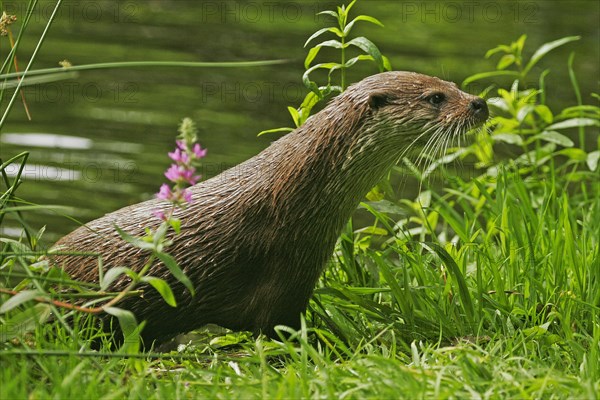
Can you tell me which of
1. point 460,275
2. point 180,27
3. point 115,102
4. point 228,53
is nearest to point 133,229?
point 460,275

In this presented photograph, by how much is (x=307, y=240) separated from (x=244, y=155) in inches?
152

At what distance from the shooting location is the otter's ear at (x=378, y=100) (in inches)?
164

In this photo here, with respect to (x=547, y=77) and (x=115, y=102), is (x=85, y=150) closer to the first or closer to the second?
(x=115, y=102)

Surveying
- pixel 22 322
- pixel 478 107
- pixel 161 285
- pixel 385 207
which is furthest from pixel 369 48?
pixel 22 322

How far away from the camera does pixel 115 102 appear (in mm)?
9000

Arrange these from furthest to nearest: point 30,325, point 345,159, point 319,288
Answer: point 319,288
point 345,159
point 30,325

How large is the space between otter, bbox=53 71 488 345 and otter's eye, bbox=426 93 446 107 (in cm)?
5

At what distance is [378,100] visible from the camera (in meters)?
4.18

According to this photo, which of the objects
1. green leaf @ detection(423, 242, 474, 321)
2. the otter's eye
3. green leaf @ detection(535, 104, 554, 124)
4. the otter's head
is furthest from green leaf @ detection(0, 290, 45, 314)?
green leaf @ detection(535, 104, 554, 124)

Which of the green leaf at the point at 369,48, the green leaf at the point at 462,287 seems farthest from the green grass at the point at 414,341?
the green leaf at the point at 369,48

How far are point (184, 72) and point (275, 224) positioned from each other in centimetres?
604

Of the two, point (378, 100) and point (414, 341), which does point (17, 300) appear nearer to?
point (414, 341)

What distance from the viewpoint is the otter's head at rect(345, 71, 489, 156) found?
4172 millimetres

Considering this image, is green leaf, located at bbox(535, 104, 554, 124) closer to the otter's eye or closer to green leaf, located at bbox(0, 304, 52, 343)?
the otter's eye
